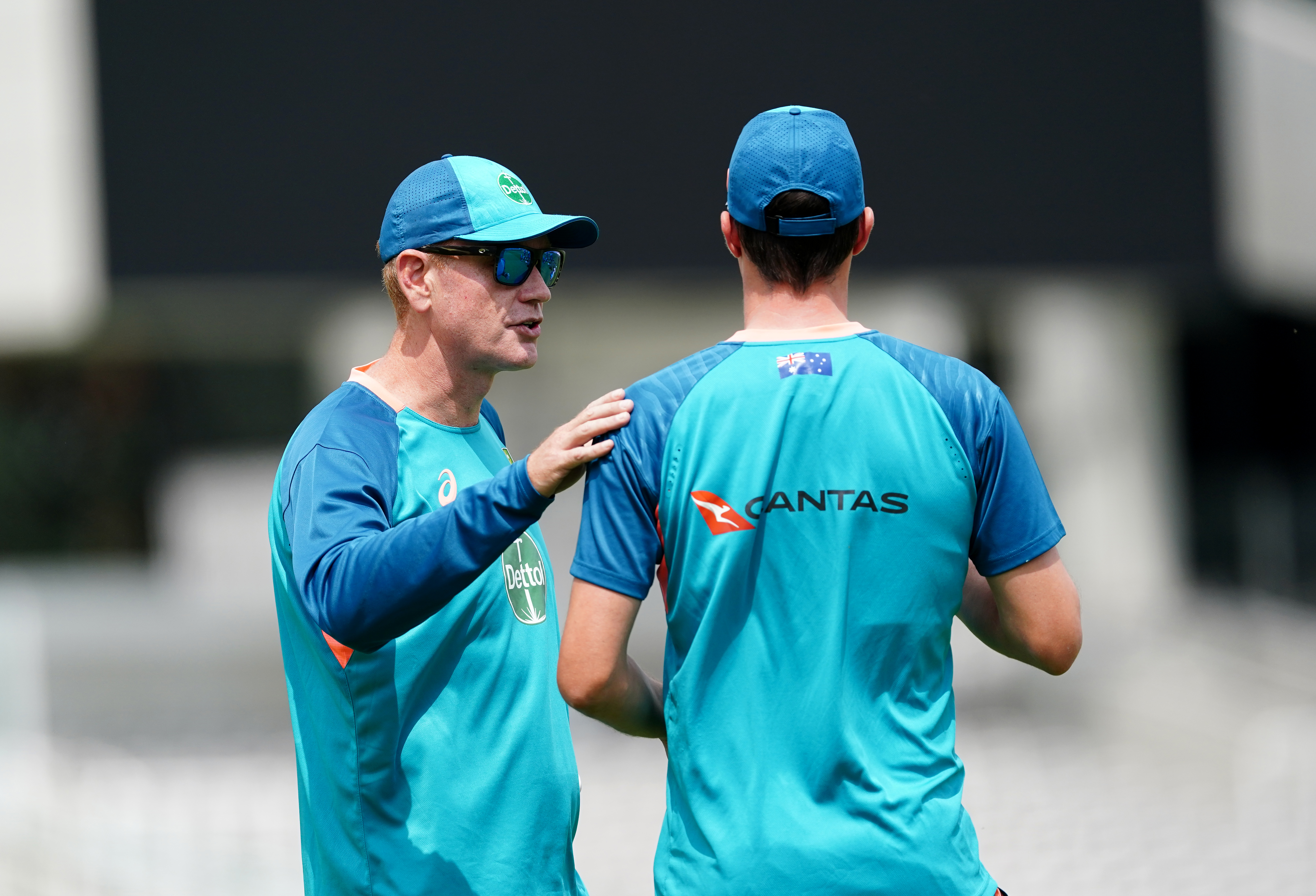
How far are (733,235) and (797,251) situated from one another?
13 centimetres

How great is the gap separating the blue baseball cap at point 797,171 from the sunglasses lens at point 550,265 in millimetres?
595

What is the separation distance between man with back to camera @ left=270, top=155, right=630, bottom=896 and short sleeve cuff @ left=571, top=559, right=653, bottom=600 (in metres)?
0.12

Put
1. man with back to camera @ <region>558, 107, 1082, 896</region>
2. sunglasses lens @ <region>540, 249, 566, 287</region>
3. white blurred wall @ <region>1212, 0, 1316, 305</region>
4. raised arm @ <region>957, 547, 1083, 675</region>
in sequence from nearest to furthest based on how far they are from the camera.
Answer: man with back to camera @ <region>558, 107, 1082, 896</region> → raised arm @ <region>957, 547, 1083, 675</region> → sunglasses lens @ <region>540, 249, 566, 287</region> → white blurred wall @ <region>1212, 0, 1316, 305</region>

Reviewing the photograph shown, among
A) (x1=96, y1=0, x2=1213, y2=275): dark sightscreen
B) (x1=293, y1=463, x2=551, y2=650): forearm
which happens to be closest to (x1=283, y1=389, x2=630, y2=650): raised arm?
(x1=293, y1=463, x2=551, y2=650): forearm

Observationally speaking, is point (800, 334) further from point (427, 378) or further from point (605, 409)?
point (427, 378)

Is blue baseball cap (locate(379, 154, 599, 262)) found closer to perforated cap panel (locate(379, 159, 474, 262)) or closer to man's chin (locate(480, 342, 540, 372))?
perforated cap panel (locate(379, 159, 474, 262))

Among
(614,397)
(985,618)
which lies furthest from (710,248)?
(614,397)

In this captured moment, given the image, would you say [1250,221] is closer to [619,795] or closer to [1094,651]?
[1094,651]

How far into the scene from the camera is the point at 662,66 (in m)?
10.3

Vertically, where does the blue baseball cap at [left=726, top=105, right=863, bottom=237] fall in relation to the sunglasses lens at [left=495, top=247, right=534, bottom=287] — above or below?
above

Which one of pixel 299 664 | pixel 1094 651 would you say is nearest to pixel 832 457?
pixel 299 664

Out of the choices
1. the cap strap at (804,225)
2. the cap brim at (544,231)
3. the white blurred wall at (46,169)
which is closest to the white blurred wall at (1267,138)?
the white blurred wall at (46,169)

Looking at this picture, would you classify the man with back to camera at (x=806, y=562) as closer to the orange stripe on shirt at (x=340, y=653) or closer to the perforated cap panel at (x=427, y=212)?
the orange stripe on shirt at (x=340, y=653)

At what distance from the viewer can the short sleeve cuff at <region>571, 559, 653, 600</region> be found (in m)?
2.10
